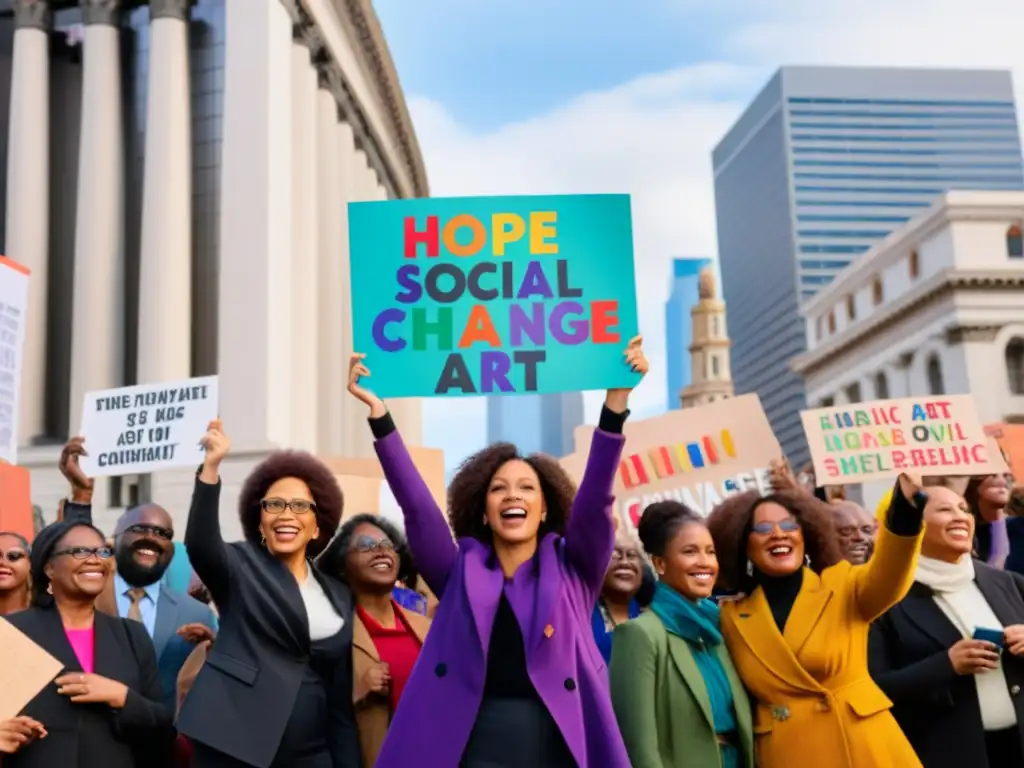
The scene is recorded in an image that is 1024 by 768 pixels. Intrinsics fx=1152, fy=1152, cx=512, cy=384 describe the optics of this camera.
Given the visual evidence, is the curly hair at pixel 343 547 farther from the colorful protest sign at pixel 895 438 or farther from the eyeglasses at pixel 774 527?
the colorful protest sign at pixel 895 438

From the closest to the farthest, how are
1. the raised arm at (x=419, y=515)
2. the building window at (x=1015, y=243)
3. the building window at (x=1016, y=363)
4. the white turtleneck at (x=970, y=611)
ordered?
the raised arm at (x=419, y=515)
the white turtleneck at (x=970, y=611)
the building window at (x=1016, y=363)
the building window at (x=1015, y=243)

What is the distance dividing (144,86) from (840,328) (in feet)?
157

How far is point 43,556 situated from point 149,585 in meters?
1.64

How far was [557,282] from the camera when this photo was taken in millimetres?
5109

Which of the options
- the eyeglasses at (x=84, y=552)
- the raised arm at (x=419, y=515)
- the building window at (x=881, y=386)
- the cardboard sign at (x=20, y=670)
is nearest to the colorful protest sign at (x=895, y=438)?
the raised arm at (x=419, y=515)

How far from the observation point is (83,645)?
4.45 meters

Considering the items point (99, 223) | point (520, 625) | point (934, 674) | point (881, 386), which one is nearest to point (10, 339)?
point (520, 625)

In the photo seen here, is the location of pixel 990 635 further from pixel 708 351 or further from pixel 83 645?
pixel 708 351

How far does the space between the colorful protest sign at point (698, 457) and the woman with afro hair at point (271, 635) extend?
5500mm

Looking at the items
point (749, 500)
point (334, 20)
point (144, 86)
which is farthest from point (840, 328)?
point (749, 500)

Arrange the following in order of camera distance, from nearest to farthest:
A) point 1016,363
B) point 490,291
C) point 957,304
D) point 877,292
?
point 490,291 < point 957,304 < point 1016,363 < point 877,292

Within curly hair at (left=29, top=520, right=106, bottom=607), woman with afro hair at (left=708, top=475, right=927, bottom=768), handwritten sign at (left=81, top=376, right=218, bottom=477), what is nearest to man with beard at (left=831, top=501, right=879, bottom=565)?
woman with afro hair at (left=708, top=475, right=927, bottom=768)

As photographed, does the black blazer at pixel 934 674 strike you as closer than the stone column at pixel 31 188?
Yes

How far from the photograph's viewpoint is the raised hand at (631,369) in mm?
4078
